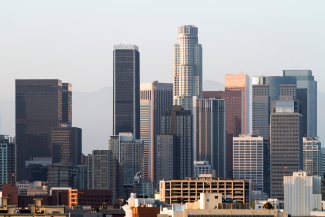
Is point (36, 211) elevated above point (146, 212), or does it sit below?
above

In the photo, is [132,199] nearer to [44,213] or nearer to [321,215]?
[44,213]

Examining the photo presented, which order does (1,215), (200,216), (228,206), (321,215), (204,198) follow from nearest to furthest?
(1,215), (200,216), (228,206), (204,198), (321,215)

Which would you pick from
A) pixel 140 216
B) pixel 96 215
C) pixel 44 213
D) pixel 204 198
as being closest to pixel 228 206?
pixel 204 198

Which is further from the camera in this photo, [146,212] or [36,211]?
[146,212]

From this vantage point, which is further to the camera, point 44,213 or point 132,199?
point 132,199

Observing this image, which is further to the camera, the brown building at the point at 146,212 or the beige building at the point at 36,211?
the brown building at the point at 146,212

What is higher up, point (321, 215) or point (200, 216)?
point (200, 216)

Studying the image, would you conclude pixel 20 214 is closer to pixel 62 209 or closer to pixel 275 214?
pixel 62 209

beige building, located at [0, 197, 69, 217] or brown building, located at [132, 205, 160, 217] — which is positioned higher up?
beige building, located at [0, 197, 69, 217]

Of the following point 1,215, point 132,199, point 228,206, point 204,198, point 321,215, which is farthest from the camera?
point 321,215

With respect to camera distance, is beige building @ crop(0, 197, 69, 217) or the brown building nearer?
beige building @ crop(0, 197, 69, 217)

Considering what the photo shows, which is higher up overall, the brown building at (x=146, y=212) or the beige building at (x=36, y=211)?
the beige building at (x=36, y=211)
